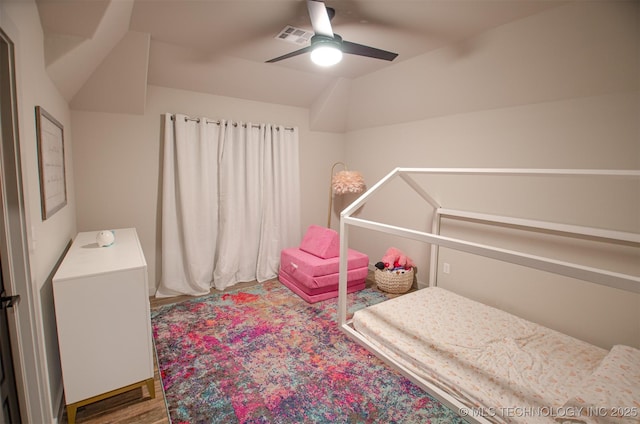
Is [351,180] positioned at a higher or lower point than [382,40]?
lower

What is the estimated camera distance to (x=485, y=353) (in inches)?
84.4

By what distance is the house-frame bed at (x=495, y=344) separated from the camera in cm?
151

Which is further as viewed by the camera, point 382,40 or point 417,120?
point 417,120

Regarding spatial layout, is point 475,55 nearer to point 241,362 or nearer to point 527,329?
point 527,329

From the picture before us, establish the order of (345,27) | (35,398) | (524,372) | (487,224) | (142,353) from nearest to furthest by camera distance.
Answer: (35,398) → (142,353) → (524,372) → (345,27) → (487,224)

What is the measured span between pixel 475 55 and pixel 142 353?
323cm

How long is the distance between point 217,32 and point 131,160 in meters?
1.58

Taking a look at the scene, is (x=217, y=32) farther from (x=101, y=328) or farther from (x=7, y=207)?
(x=101, y=328)

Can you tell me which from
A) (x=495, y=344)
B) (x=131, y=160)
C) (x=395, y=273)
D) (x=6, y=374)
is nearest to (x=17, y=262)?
(x=6, y=374)

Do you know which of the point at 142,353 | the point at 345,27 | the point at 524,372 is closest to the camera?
the point at 142,353

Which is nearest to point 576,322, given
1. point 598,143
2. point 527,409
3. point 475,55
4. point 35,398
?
point 527,409

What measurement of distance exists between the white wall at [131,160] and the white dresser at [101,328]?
4.59ft

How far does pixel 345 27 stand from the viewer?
240cm

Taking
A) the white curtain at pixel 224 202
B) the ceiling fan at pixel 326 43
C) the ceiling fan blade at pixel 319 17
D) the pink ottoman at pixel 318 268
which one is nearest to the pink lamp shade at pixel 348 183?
the white curtain at pixel 224 202
